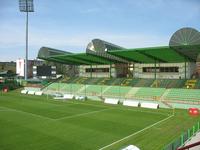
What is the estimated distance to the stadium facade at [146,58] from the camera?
52500mm

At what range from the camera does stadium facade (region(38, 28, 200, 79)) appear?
52.5 metres

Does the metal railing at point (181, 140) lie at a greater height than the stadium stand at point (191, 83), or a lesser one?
lesser

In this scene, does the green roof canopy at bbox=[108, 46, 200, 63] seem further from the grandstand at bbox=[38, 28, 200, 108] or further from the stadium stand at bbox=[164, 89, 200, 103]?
the stadium stand at bbox=[164, 89, 200, 103]

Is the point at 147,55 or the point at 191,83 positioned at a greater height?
the point at 147,55

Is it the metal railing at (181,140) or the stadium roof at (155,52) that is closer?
the metal railing at (181,140)

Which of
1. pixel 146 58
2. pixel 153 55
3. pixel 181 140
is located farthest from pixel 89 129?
pixel 146 58

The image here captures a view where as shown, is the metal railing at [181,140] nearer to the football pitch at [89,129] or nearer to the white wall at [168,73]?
the football pitch at [89,129]

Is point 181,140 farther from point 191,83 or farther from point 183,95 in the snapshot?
point 191,83

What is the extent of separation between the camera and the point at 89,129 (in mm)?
30516

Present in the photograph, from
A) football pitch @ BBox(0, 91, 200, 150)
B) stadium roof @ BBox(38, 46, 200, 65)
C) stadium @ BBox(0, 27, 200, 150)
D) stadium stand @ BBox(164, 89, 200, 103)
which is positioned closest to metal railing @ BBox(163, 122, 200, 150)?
stadium @ BBox(0, 27, 200, 150)

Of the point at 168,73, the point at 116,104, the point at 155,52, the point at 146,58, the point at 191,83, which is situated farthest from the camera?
the point at 168,73

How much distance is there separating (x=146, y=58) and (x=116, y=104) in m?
17.7

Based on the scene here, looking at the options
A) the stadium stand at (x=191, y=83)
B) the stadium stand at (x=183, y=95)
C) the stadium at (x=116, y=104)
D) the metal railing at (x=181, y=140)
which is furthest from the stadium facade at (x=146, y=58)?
the metal railing at (x=181, y=140)

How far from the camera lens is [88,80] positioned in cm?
8181
